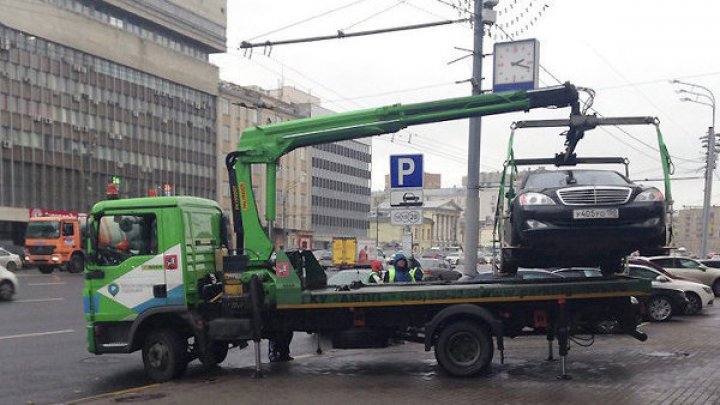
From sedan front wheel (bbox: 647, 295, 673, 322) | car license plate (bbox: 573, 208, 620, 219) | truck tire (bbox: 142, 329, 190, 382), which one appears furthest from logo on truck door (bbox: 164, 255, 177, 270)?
sedan front wheel (bbox: 647, 295, 673, 322)

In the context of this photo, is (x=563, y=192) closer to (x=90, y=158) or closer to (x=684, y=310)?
(x=684, y=310)

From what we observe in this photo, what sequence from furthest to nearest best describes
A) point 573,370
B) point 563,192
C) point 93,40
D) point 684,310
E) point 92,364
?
point 93,40 < point 684,310 < point 92,364 < point 573,370 < point 563,192

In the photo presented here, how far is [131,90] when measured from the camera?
72688mm

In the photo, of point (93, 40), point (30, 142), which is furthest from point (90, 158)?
point (93, 40)

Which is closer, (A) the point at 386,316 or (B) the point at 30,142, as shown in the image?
(A) the point at 386,316

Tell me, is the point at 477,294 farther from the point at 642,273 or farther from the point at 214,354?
the point at 642,273

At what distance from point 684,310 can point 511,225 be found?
1072 centimetres

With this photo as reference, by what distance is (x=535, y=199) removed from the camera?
32.0 ft

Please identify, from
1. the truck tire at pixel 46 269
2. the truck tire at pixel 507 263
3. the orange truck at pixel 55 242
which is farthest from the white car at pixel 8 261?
the truck tire at pixel 507 263

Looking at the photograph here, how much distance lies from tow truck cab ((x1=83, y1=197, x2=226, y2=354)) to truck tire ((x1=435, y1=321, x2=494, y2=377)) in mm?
3589

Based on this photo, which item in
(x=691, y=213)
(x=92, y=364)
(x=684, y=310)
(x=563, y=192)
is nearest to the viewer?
(x=563, y=192)

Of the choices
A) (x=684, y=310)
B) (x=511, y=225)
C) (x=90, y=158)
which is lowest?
(x=684, y=310)

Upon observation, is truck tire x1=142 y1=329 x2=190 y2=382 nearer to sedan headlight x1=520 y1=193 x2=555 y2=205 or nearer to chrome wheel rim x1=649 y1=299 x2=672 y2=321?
sedan headlight x1=520 y1=193 x2=555 y2=205

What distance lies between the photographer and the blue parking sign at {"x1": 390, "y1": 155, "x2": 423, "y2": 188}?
51.2 ft
